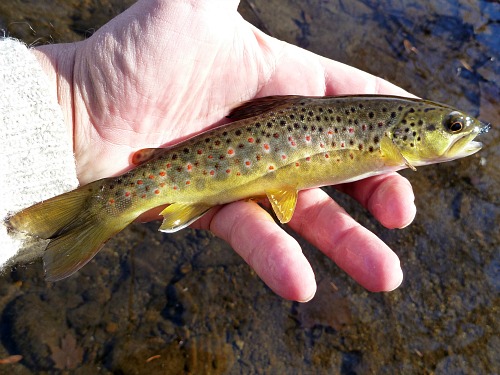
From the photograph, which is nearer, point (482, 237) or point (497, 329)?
point (497, 329)

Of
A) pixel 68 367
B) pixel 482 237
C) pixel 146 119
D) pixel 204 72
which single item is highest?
pixel 204 72

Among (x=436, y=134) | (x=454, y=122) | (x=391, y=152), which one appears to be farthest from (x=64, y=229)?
(x=454, y=122)

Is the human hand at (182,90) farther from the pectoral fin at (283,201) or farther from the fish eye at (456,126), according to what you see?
the fish eye at (456,126)

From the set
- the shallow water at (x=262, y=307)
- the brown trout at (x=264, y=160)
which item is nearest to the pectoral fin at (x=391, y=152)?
the brown trout at (x=264, y=160)

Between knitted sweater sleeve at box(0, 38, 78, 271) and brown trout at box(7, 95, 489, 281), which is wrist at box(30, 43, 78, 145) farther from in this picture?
brown trout at box(7, 95, 489, 281)

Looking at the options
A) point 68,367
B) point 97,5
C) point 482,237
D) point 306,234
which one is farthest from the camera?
point 97,5

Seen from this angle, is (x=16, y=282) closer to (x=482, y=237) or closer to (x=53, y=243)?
(x=53, y=243)

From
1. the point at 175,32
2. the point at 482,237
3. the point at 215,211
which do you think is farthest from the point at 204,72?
the point at 482,237

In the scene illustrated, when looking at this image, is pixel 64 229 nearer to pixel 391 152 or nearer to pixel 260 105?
pixel 260 105
